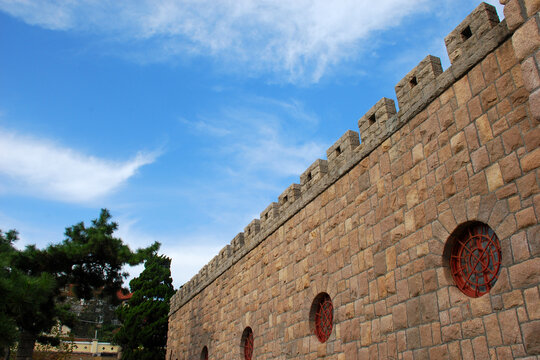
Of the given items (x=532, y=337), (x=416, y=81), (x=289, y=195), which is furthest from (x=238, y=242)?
(x=532, y=337)

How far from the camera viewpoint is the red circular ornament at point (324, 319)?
284 inches

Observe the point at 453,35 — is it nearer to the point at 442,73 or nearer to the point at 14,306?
the point at 442,73

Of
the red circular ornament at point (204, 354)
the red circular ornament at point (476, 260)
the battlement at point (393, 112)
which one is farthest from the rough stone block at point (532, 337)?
the red circular ornament at point (204, 354)

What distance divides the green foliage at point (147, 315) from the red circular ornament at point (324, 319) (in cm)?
1448

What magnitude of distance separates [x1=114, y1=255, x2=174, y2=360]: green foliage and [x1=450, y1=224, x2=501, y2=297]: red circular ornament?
17.6 meters

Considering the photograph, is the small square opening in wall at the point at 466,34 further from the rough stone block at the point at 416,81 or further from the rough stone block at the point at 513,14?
the rough stone block at the point at 513,14

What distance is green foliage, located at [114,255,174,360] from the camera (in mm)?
20031

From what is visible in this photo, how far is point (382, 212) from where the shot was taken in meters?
6.24

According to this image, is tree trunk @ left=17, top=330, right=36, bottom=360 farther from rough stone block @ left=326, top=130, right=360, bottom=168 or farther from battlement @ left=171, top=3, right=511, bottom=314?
rough stone block @ left=326, top=130, right=360, bottom=168

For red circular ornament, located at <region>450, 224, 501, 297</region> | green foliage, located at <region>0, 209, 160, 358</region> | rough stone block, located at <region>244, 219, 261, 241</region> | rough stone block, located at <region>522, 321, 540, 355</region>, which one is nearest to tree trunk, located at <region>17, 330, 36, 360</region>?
green foliage, located at <region>0, 209, 160, 358</region>

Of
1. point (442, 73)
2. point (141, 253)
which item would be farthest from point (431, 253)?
point (141, 253)

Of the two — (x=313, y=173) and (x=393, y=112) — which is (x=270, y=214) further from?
(x=393, y=112)

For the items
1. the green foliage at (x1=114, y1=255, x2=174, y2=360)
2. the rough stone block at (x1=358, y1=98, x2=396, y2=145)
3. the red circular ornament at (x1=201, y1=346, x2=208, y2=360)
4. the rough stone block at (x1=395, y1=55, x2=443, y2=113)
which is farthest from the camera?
the green foliage at (x1=114, y1=255, x2=174, y2=360)

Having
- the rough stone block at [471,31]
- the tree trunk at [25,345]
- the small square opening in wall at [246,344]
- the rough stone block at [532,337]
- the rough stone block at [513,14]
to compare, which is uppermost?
the rough stone block at [471,31]
